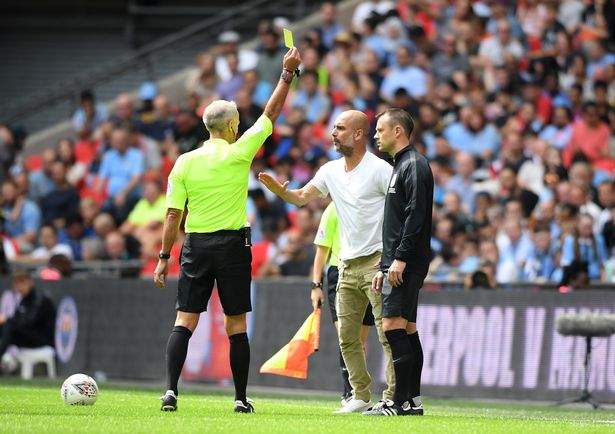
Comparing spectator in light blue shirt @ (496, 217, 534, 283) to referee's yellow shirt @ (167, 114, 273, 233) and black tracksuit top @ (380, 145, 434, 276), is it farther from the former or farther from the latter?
referee's yellow shirt @ (167, 114, 273, 233)

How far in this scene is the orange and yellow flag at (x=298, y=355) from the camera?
13.4 metres

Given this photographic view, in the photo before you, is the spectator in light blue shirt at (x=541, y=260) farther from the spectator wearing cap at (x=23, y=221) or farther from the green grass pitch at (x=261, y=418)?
the spectator wearing cap at (x=23, y=221)

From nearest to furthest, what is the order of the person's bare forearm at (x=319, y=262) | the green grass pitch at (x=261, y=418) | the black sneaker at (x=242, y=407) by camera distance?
the green grass pitch at (x=261, y=418) < the black sneaker at (x=242, y=407) < the person's bare forearm at (x=319, y=262)

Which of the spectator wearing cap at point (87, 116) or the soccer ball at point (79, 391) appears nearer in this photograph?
the soccer ball at point (79, 391)

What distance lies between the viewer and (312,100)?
84.0ft

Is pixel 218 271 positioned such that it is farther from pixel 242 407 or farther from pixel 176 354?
pixel 242 407

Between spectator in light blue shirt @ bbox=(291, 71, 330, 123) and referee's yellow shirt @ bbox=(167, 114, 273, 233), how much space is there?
12945 mm

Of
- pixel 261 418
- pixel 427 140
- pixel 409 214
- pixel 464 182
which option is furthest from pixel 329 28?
pixel 261 418

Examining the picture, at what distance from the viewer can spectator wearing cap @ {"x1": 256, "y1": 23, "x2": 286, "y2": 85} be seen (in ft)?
88.7

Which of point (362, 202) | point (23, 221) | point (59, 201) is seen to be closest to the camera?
point (362, 202)

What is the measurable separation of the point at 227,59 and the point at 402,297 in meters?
16.0

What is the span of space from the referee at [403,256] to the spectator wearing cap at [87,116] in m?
16.6

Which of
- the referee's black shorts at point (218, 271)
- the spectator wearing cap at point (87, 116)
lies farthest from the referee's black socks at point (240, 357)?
the spectator wearing cap at point (87, 116)

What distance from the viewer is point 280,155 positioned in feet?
80.3
